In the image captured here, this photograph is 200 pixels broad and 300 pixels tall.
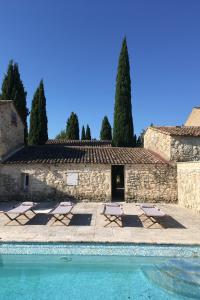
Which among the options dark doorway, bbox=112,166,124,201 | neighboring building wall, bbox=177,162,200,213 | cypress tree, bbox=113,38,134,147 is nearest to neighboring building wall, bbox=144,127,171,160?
neighboring building wall, bbox=177,162,200,213

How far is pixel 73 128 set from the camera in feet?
155

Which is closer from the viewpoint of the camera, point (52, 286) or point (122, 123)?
point (52, 286)

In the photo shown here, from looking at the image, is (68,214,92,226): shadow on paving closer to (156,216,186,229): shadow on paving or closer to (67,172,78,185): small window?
(156,216,186,229): shadow on paving

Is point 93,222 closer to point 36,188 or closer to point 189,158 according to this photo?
point 36,188

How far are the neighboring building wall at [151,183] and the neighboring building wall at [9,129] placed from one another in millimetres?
8404

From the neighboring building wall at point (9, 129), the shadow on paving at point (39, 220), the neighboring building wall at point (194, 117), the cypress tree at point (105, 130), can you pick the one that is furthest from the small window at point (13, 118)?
the cypress tree at point (105, 130)

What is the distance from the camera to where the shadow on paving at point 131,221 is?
10391 millimetres

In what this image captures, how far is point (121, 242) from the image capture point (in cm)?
807

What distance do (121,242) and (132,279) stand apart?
154 centimetres

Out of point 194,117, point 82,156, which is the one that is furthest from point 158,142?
point 194,117

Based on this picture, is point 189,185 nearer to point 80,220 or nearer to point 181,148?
point 181,148

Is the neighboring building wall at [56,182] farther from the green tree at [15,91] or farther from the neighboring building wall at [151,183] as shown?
the green tree at [15,91]

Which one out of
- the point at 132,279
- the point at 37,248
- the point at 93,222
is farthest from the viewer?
the point at 93,222

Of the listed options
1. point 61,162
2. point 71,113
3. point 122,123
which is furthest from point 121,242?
point 71,113
